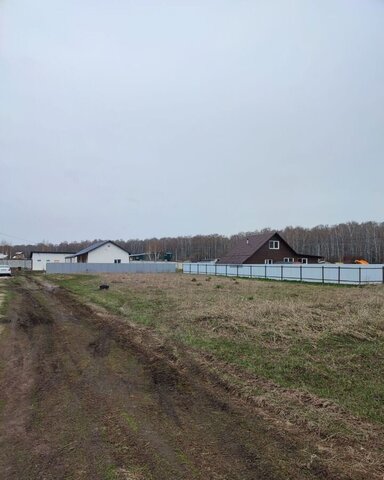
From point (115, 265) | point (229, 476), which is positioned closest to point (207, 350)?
point (229, 476)

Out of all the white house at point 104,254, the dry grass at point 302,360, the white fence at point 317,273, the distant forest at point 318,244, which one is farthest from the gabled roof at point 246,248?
the dry grass at point 302,360

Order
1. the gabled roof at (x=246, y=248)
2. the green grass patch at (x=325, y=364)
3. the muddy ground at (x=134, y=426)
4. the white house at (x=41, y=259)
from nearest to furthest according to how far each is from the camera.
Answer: the muddy ground at (x=134, y=426), the green grass patch at (x=325, y=364), the gabled roof at (x=246, y=248), the white house at (x=41, y=259)

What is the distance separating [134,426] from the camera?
4445mm

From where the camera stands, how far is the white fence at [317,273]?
26.9 m

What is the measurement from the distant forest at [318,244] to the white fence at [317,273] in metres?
40.5

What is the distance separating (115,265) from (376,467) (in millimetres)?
52611

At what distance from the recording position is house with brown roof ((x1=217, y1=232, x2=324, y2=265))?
47.7 metres

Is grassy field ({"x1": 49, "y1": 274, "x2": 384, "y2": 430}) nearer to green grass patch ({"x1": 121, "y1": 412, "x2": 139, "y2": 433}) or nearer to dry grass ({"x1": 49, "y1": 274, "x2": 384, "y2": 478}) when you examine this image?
dry grass ({"x1": 49, "y1": 274, "x2": 384, "y2": 478})

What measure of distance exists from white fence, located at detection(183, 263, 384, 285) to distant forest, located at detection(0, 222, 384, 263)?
40549mm

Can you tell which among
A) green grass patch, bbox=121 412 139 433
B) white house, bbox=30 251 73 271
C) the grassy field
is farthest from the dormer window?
green grass patch, bbox=121 412 139 433

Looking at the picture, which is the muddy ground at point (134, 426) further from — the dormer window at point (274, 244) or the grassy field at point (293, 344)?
the dormer window at point (274, 244)

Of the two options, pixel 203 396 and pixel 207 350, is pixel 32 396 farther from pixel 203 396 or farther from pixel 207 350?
pixel 207 350

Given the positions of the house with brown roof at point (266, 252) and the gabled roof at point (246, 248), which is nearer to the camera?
the house with brown roof at point (266, 252)

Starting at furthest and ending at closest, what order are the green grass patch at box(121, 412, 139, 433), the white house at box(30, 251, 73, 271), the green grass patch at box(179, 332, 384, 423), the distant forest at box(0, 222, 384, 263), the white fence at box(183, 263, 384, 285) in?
the distant forest at box(0, 222, 384, 263) → the white house at box(30, 251, 73, 271) → the white fence at box(183, 263, 384, 285) → the green grass patch at box(179, 332, 384, 423) → the green grass patch at box(121, 412, 139, 433)
